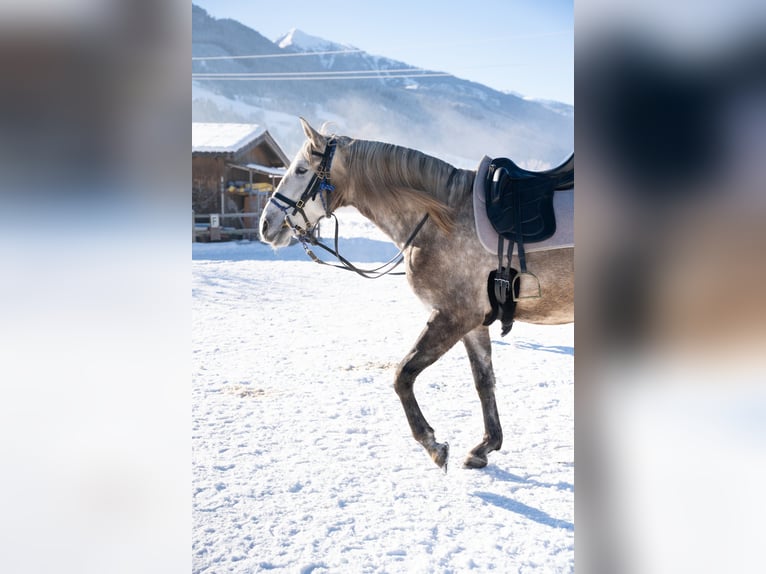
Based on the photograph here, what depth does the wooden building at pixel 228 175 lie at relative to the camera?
798 inches

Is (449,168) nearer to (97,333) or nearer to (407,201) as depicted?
(407,201)

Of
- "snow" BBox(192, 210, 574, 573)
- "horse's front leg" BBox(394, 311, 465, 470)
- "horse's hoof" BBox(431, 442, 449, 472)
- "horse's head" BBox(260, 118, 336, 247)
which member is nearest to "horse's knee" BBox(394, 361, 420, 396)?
"horse's front leg" BBox(394, 311, 465, 470)

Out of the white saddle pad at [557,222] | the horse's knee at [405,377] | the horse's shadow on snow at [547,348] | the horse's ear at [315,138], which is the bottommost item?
the horse's shadow on snow at [547,348]

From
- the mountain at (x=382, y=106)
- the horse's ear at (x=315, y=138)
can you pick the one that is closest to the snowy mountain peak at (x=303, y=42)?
the mountain at (x=382, y=106)

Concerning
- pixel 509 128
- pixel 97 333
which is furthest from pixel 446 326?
pixel 509 128

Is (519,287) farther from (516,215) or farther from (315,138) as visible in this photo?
(315,138)

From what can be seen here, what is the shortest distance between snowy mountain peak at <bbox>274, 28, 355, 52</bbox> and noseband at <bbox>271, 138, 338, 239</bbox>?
13134cm

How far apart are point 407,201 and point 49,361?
8.84 feet

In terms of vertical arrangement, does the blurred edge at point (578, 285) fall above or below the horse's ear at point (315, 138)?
below

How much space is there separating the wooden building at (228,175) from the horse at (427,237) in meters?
16.6

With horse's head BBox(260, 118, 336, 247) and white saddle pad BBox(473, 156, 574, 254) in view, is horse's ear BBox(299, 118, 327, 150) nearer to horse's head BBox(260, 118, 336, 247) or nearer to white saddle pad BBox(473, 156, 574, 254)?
horse's head BBox(260, 118, 336, 247)

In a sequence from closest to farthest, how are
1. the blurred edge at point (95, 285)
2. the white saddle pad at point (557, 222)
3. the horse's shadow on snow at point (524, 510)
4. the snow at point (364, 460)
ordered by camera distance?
the blurred edge at point (95, 285), the snow at point (364, 460), the horse's shadow on snow at point (524, 510), the white saddle pad at point (557, 222)

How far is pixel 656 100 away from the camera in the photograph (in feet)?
1.66

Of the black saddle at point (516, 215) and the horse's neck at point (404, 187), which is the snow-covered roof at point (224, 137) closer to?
the horse's neck at point (404, 187)
